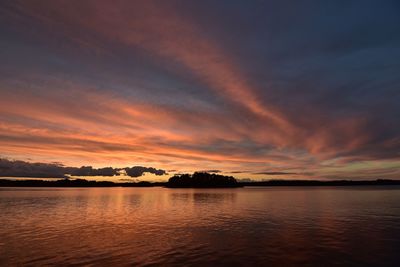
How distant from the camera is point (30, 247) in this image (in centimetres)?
3238

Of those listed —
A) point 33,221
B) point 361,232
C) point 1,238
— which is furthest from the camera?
point 33,221

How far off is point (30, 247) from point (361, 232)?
42595 mm

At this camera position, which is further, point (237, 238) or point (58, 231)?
point (58, 231)

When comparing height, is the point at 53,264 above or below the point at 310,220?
below

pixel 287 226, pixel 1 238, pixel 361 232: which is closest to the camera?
pixel 1 238

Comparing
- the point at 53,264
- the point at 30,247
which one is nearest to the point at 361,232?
the point at 53,264

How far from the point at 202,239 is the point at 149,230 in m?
10.4

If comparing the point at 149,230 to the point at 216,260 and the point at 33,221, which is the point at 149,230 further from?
the point at 33,221

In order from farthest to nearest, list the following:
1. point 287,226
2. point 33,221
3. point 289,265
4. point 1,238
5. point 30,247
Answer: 1. point 33,221
2. point 287,226
3. point 1,238
4. point 30,247
5. point 289,265

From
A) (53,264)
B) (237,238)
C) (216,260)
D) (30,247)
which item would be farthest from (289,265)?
(30,247)

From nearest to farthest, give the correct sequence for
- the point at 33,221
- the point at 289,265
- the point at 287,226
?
1. the point at 289,265
2. the point at 287,226
3. the point at 33,221

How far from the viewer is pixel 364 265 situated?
26250 millimetres

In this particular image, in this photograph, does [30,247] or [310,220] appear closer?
[30,247]

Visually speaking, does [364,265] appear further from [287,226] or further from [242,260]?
[287,226]
